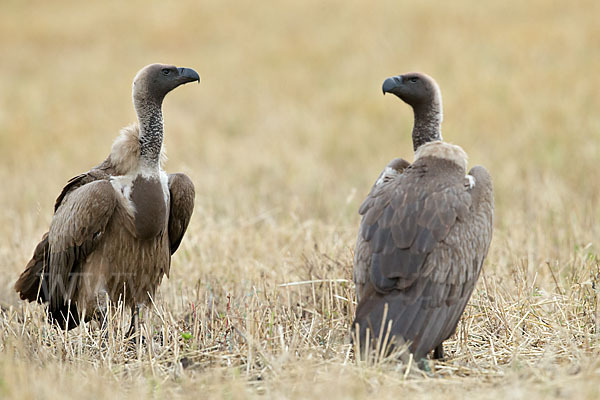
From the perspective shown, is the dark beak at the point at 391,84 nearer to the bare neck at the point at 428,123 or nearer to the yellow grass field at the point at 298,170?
the bare neck at the point at 428,123

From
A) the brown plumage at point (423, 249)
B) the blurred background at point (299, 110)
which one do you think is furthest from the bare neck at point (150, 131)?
the brown plumage at point (423, 249)

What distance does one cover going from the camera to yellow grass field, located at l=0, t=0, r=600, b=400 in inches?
180

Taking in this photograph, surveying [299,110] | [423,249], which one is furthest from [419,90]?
[299,110]

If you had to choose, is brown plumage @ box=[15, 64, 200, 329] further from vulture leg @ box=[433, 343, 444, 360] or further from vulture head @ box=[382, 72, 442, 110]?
vulture leg @ box=[433, 343, 444, 360]

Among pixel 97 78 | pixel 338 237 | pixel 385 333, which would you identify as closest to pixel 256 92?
pixel 97 78

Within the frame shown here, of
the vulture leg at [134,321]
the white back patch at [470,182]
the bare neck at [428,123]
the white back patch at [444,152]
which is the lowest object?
the vulture leg at [134,321]

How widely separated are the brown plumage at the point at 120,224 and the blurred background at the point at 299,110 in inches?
32.6

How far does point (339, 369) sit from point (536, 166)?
8515 millimetres

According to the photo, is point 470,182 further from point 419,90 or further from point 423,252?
point 419,90

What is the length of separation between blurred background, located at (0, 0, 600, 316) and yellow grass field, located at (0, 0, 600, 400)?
0.06m

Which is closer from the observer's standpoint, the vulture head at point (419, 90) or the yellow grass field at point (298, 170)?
the yellow grass field at point (298, 170)

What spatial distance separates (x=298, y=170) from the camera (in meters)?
12.3

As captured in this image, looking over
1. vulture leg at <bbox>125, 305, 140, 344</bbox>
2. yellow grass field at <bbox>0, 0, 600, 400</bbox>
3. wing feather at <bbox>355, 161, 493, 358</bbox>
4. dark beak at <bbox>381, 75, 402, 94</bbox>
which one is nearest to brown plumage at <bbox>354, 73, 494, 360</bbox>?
wing feather at <bbox>355, 161, 493, 358</bbox>

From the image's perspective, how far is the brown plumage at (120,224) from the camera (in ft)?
18.3
